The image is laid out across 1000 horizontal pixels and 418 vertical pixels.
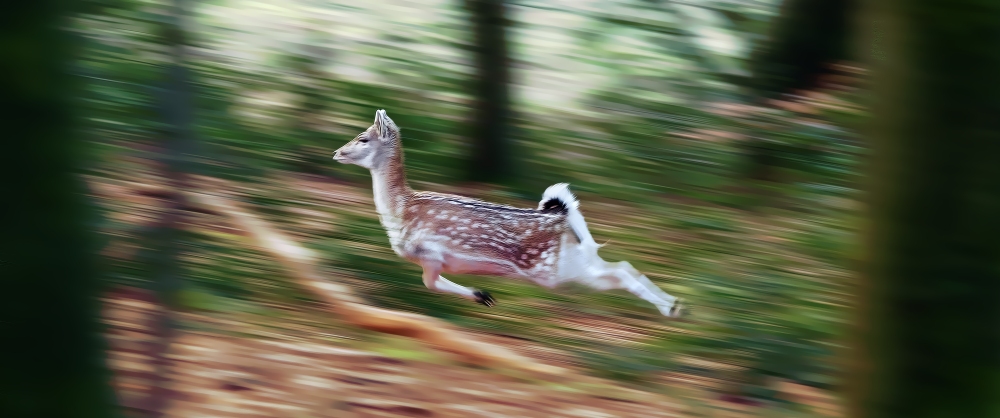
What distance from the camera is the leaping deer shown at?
483 cm

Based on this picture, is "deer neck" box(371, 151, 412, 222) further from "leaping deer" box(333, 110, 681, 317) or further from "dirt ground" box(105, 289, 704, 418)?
"dirt ground" box(105, 289, 704, 418)

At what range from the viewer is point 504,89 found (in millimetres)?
7035

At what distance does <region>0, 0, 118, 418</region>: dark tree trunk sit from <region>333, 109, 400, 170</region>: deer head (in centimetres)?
209

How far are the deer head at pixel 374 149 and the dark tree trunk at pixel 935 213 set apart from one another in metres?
2.46

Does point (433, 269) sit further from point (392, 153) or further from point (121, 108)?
point (121, 108)

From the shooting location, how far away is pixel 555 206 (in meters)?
5.11

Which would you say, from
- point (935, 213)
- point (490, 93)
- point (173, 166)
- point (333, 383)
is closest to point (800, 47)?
point (490, 93)

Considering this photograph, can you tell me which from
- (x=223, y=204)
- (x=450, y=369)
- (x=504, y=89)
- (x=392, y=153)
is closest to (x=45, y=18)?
(x=392, y=153)

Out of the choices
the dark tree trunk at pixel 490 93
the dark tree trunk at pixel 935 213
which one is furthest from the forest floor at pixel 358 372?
the dark tree trunk at pixel 935 213

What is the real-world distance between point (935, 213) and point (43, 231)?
9.08 feet

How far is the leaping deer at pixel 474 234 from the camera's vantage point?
15.8 ft

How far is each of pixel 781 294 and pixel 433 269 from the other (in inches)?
108

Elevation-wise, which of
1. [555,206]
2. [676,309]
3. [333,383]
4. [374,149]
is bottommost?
[333,383]

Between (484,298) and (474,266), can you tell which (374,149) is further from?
(484,298)
